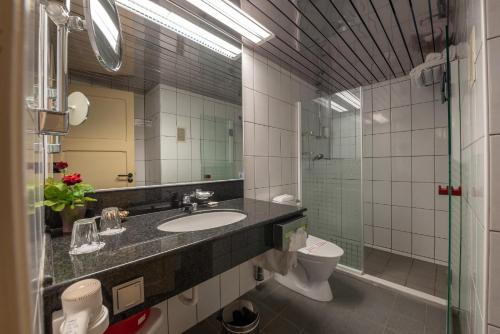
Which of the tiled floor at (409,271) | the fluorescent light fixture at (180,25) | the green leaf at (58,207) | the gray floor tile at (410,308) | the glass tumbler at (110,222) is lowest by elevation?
the gray floor tile at (410,308)

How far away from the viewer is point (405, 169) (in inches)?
88.0

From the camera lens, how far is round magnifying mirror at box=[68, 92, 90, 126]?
0.94m

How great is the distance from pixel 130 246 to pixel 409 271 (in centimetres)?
235

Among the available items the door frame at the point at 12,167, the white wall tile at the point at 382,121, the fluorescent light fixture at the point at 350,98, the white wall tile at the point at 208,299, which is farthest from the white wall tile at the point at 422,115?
the door frame at the point at 12,167

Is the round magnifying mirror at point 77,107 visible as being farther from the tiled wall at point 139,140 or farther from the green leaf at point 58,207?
the green leaf at point 58,207

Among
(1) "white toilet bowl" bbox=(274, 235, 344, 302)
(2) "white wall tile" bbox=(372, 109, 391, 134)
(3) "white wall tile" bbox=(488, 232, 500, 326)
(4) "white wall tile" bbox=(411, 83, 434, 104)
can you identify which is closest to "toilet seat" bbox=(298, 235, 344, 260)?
(1) "white toilet bowl" bbox=(274, 235, 344, 302)

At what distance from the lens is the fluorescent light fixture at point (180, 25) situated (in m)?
1.12

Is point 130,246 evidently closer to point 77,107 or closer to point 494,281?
point 77,107

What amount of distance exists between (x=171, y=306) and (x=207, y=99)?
4.46 ft

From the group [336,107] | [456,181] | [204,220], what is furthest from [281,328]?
[336,107]

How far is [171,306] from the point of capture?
4.08ft

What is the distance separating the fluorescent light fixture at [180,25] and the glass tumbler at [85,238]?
3.57 ft

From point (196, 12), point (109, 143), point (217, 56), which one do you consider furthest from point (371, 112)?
point (109, 143)

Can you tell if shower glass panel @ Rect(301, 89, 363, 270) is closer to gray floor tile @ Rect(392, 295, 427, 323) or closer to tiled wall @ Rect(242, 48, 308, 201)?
tiled wall @ Rect(242, 48, 308, 201)
